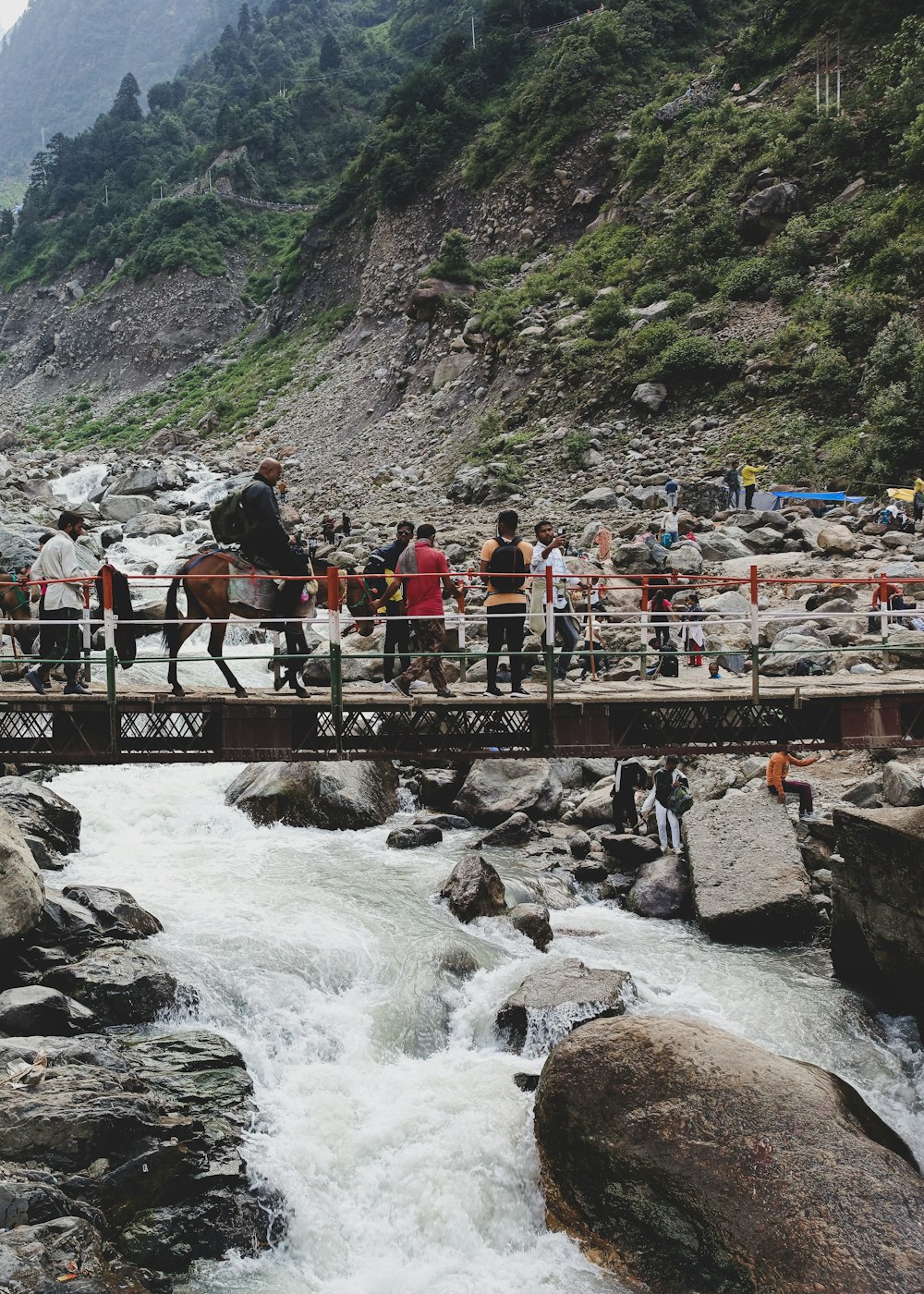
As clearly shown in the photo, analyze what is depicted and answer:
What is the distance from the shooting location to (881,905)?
34.0 feet

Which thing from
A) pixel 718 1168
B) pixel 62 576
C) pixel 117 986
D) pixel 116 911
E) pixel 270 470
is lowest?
pixel 718 1168

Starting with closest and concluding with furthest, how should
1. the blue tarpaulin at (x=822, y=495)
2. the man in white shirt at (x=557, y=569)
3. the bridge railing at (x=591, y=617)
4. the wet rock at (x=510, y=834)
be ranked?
the bridge railing at (x=591, y=617)
the man in white shirt at (x=557, y=569)
the wet rock at (x=510, y=834)
the blue tarpaulin at (x=822, y=495)

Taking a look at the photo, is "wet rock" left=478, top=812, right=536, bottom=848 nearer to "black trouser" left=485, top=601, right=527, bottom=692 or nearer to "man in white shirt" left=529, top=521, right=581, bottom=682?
"man in white shirt" left=529, top=521, right=581, bottom=682

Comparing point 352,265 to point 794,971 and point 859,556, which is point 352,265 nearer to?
point 859,556

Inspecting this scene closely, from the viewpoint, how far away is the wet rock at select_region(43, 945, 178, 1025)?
9.10 m

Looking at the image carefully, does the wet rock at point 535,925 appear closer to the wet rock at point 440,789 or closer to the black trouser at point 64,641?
the wet rock at point 440,789

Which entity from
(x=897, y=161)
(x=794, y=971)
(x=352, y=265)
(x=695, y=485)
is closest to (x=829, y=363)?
(x=695, y=485)

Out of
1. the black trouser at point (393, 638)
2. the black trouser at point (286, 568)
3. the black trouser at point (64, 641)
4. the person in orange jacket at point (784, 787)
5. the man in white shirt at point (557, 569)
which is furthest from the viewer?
the person in orange jacket at point (784, 787)

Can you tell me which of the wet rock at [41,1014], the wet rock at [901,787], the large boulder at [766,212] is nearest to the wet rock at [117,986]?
the wet rock at [41,1014]

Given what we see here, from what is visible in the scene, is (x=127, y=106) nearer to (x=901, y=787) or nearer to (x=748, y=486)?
(x=748, y=486)

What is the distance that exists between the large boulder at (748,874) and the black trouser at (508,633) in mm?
4116

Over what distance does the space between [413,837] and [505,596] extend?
5.57 metres

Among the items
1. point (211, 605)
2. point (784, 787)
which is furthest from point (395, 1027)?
point (784, 787)

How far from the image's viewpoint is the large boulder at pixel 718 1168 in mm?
6785
